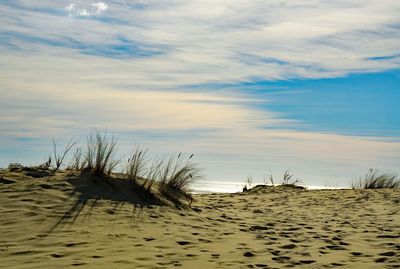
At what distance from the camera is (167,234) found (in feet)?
25.3

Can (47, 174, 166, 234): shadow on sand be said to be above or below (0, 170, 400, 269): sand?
above

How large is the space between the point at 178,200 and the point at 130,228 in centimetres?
304

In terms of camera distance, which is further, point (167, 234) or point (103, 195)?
point (103, 195)

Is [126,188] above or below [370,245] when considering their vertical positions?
above

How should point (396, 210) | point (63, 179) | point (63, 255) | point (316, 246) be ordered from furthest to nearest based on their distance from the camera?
1. point (396, 210)
2. point (63, 179)
3. point (316, 246)
4. point (63, 255)

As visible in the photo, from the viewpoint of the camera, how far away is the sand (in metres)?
6.21

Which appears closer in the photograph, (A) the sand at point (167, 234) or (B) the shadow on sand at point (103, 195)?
(A) the sand at point (167, 234)

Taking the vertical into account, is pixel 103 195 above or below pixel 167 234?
above

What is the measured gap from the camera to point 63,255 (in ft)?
20.3

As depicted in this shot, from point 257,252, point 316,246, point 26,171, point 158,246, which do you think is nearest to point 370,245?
point 316,246

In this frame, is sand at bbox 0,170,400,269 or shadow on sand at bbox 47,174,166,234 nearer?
sand at bbox 0,170,400,269

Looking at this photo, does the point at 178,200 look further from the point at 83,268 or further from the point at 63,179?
the point at 83,268

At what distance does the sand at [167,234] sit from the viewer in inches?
245

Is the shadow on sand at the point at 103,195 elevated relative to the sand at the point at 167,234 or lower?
elevated
